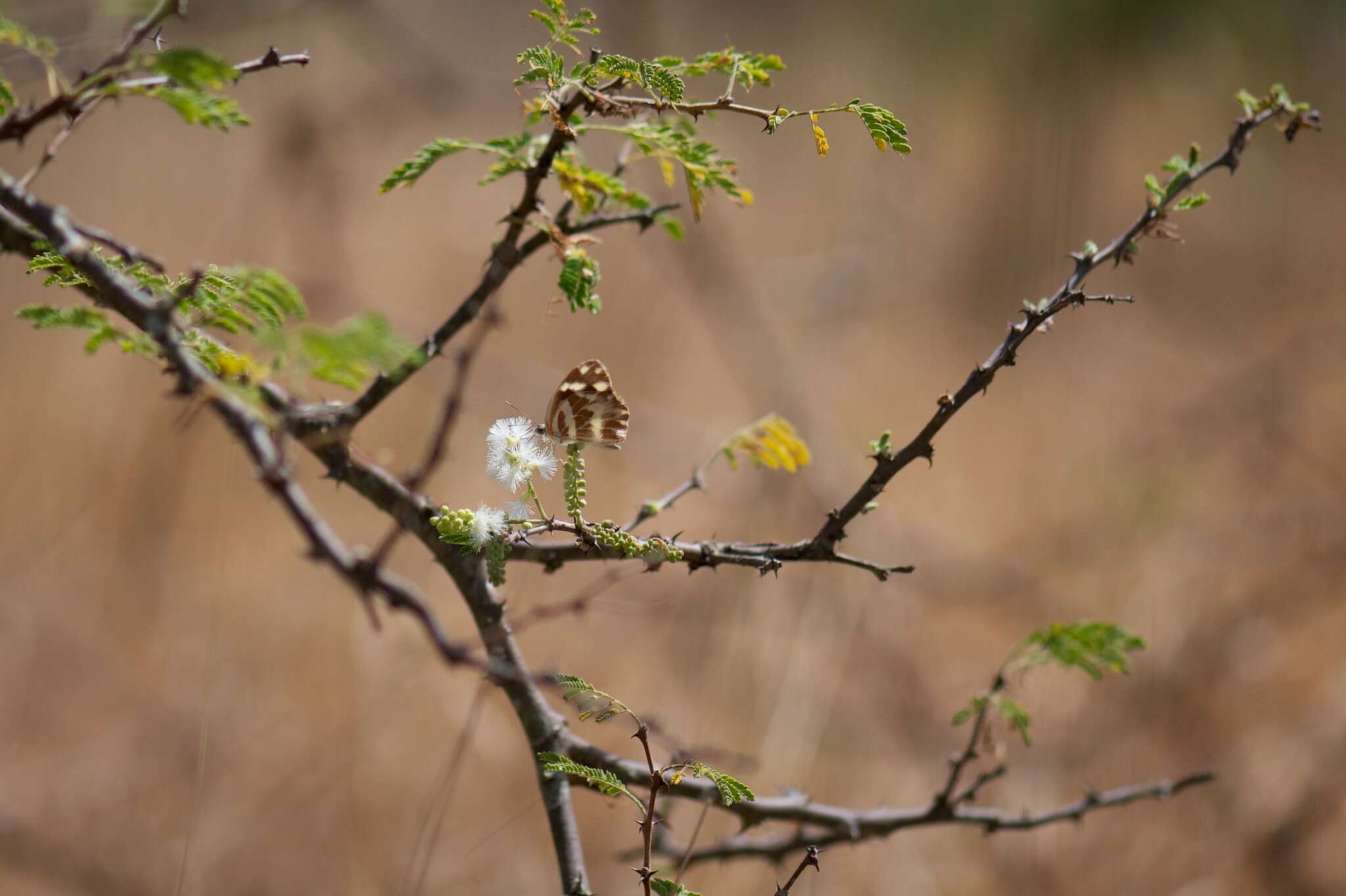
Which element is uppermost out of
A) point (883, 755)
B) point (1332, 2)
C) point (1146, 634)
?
point (1332, 2)

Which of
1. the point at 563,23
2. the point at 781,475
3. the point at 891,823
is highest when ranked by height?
the point at 781,475

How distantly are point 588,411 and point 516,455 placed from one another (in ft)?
0.13

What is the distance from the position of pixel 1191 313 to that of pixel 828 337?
922 millimetres

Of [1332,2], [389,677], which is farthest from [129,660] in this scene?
[1332,2]

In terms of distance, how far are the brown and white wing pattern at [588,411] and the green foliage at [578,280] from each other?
2.0 inches

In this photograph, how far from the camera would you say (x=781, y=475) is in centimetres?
175

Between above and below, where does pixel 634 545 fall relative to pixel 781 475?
below

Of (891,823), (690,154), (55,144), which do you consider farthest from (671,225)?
(891,823)

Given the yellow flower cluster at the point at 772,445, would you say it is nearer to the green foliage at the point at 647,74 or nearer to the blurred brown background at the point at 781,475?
the green foliage at the point at 647,74

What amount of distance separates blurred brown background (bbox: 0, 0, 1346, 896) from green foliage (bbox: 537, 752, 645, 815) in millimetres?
614

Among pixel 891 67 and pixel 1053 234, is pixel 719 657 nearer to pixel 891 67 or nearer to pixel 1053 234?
pixel 1053 234

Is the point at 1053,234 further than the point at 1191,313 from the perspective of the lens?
No

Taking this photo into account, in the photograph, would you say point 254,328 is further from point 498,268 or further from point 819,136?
point 819,136

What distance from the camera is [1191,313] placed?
7.28 ft
